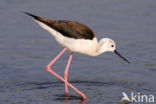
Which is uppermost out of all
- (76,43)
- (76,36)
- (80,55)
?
(76,36)

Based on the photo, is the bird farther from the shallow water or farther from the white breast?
the shallow water

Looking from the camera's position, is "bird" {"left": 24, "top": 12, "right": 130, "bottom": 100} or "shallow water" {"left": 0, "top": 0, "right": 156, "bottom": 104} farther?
"shallow water" {"left": 0, "top": 0, "right": 156, "bottom": 104}

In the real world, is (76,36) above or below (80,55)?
above

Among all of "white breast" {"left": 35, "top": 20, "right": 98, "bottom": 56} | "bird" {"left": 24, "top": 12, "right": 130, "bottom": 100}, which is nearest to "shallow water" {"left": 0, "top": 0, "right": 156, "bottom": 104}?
"bird" {"left": 24, "top": 12, "right": 130, "bottom": 100}

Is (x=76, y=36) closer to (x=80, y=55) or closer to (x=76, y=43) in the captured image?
(x=76, y=43)

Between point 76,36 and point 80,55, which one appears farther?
point 80,55

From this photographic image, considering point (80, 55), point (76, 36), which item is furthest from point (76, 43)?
point (80, 55)

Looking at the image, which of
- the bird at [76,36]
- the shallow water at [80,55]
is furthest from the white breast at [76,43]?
the shallow water at [80,55]

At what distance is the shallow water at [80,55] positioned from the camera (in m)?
8.05

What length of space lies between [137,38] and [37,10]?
2.91 m

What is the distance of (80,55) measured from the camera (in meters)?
9.92

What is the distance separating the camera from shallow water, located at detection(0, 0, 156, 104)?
8.05 meters

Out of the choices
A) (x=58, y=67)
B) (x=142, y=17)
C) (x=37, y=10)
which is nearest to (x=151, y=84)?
(x=58, y=67)

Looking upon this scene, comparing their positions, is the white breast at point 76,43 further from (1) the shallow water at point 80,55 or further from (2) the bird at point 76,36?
(1) the shallow water at point 80,55
